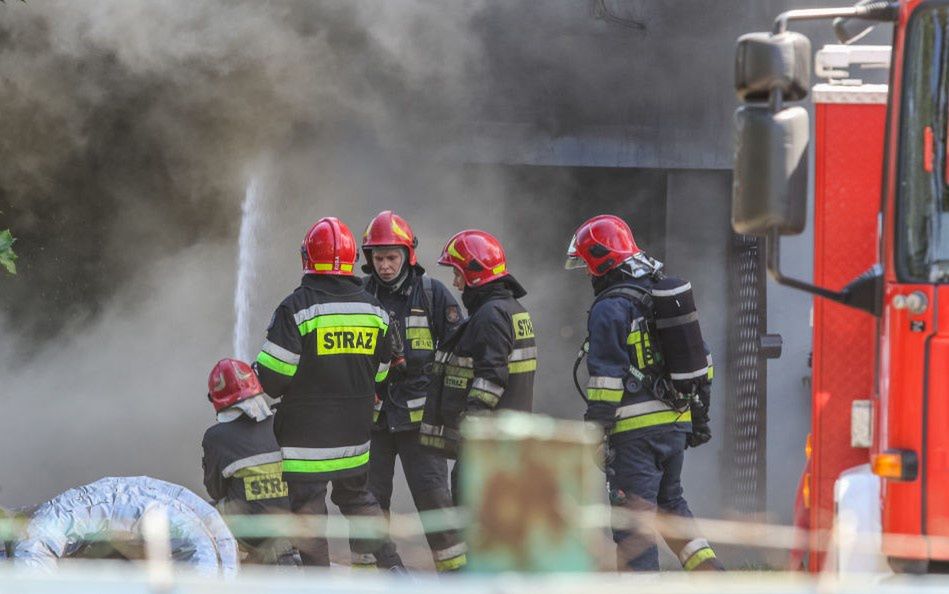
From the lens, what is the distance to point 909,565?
3.37 metres

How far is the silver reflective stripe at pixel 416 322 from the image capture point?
278 inches

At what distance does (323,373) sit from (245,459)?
568mm

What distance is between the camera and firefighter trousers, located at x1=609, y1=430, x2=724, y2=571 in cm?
585

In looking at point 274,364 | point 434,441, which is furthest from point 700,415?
point 274,364

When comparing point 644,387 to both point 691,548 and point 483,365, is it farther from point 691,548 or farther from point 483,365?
point 483,365

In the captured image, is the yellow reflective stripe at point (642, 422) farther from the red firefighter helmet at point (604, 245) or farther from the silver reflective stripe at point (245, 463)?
the silver reflective stripe at point (245, 463)

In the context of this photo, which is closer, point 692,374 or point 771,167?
point 771,167

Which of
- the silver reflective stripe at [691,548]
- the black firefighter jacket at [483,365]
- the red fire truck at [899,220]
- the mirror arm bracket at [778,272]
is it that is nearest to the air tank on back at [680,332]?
the silver reflective stripe at [691,548]

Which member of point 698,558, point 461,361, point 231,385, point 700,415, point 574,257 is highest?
point 574,257

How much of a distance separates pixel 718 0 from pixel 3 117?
470cm

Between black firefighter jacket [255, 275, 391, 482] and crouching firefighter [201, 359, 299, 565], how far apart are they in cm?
14

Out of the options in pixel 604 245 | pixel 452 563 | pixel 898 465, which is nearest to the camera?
pixel 898 465

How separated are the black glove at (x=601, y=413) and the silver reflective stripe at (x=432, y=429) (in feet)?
3.57

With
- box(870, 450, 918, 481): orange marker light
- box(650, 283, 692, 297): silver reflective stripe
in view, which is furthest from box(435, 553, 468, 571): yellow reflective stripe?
box(870, 450, 918, 481): orange marker light
